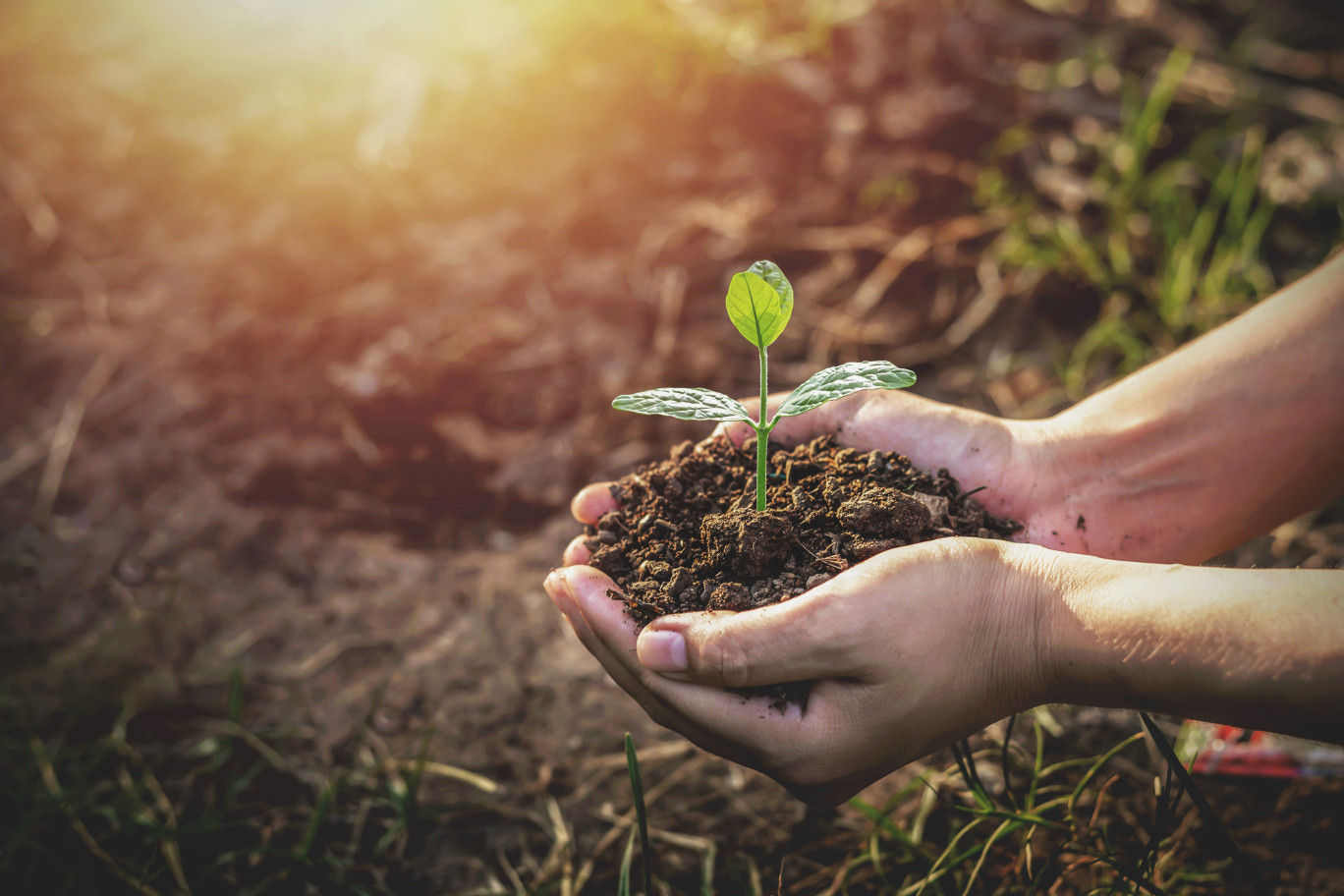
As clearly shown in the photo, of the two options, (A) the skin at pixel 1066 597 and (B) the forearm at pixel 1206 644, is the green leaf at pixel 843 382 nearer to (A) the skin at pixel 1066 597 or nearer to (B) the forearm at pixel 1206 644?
(A) the skin at pixel 1066 597

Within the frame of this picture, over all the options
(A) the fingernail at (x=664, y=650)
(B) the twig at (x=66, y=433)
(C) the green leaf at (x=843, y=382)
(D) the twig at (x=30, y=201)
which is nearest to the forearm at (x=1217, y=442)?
(C) the green leaf at (x=843, y=382)

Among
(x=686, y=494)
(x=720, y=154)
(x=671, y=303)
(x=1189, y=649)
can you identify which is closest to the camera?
(x=1189, y=649)

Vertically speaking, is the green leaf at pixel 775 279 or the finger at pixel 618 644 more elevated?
the green leaf at pixel 775 279

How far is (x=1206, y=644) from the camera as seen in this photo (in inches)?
30.7

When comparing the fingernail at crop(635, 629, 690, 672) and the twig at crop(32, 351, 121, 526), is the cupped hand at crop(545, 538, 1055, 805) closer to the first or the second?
the fingernail at crop(635, 629, 690, 672)

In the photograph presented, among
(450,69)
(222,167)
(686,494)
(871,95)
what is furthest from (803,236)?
(222,167)

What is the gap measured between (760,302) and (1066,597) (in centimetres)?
54

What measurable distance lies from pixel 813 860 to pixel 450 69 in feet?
10.9

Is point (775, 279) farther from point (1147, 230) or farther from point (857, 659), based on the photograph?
point (1147, 230)

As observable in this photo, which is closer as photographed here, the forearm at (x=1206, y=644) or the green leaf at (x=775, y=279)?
the forearm at (x=1206, y=644)

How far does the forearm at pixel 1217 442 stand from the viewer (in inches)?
47.7

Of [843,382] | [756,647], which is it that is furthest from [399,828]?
[843,382]

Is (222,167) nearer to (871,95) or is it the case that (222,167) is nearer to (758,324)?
(871,95)

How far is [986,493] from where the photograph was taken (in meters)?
1.26
